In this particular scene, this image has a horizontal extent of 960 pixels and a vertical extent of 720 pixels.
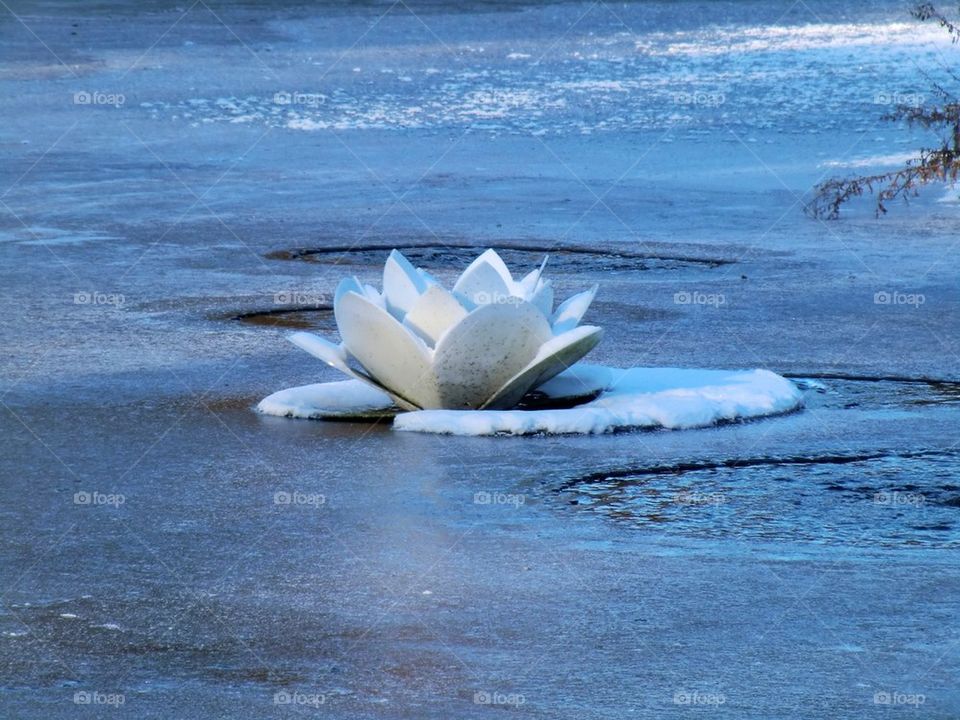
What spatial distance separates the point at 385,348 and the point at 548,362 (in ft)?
2.49

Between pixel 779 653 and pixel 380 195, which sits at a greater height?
pixel 380 195

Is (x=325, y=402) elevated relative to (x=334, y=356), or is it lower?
lower

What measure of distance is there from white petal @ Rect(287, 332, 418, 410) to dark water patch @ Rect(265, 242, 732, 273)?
15.4 ft

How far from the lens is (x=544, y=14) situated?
1371 inches

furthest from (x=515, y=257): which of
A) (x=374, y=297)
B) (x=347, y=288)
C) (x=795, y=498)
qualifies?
(x=795, y=498)

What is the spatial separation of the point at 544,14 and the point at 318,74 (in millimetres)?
8782

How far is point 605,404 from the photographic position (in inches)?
351

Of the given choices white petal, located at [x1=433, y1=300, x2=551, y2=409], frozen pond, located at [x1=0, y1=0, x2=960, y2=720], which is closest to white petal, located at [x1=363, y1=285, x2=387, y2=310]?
white petal, located at [x1=433, y1=300, x2=551, y2=409]

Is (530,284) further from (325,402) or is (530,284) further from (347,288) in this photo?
(325,402)

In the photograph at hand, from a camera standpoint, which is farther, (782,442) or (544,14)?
(544,14)

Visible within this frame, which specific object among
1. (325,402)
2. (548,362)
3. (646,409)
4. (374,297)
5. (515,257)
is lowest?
(646,409)

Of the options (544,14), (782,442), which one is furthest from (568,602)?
(544,14)

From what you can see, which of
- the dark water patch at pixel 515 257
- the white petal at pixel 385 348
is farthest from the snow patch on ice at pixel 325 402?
the dark water patch at pixel 515 257

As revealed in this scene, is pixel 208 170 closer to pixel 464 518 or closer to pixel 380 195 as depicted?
pixel 380 195
